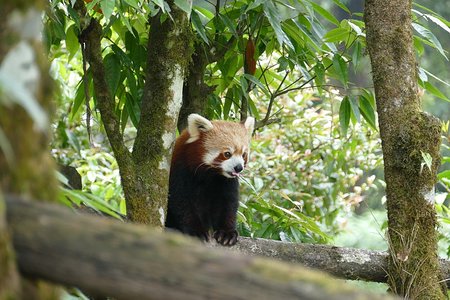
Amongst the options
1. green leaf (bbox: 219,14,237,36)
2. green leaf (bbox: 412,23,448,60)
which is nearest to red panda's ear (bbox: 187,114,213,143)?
green leaf (bbox: 219,14,237,36)

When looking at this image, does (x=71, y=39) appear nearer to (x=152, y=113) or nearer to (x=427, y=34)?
(x=152, y=113)

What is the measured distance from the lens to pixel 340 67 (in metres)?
3.66

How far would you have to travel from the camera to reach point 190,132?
4.07 meters

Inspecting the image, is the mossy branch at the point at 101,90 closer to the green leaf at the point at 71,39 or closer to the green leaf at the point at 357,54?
the green leaf at the point at 71,39

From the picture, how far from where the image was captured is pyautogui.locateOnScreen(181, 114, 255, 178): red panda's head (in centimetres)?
405

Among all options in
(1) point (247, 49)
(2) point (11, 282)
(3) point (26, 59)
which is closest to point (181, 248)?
(2) point (11, 282)

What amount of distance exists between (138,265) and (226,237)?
264 centimetres

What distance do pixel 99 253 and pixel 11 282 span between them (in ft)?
0.45

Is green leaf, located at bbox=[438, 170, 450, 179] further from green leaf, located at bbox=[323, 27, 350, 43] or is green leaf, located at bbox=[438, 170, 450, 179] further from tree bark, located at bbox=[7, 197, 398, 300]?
tree bark, located at bbox=[7, 197, 398, 300]

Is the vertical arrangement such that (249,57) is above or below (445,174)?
above

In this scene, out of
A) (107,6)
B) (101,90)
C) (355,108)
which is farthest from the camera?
(355,108)

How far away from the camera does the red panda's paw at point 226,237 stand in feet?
11.7

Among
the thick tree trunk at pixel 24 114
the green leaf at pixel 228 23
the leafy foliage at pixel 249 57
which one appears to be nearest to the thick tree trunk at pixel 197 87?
the leafy foliage at pixel 249 57

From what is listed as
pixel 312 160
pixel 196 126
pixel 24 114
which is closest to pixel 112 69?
pixel 196 126
